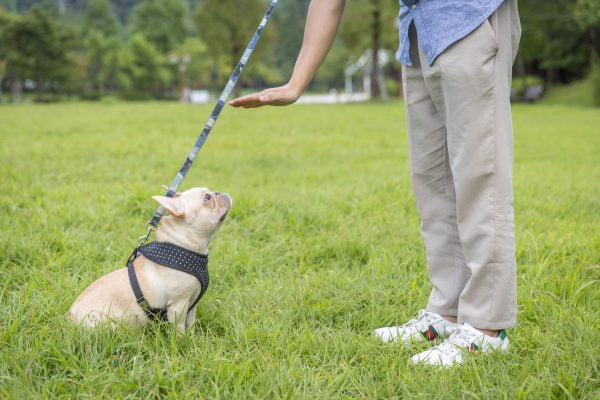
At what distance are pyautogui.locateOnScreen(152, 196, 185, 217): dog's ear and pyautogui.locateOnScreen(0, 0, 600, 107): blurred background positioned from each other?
12503 mm

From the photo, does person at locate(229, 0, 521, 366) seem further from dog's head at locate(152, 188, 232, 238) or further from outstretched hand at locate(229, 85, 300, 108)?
dog's head at locate(152, 188, 232, 238)

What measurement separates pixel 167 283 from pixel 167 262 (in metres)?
0.09

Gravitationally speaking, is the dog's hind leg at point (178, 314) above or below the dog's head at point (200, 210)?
below

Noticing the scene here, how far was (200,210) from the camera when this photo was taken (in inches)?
95.3

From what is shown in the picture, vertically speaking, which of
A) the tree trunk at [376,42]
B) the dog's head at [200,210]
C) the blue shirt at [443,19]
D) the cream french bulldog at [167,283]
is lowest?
the cream french bulldog at [167,283]

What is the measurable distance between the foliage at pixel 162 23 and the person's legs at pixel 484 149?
194 feet

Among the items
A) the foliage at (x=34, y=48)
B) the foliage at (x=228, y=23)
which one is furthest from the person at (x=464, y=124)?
the foliage at (x=34, y=48)

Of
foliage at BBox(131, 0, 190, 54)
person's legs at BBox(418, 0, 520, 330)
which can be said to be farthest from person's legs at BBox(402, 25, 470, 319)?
foliage at BBox(131, 0, 190, 54)

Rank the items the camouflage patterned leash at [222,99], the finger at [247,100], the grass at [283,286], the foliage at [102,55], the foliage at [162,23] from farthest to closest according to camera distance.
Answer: the foliage at [162,23] < the foliage at [102,55] < the camouflage patterned leash at [222,99] < the finger at [247,100] < the grass at [283,286]

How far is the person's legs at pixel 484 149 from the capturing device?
2000 millimetres

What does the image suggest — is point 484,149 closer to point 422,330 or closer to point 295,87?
point 295,87

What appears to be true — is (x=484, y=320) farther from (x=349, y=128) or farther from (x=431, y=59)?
(x=349, y=128)

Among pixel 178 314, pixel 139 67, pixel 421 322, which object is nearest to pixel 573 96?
pixel 421 322

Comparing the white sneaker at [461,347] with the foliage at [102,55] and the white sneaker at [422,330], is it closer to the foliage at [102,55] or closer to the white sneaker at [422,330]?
the white sneaker at [422,330]
